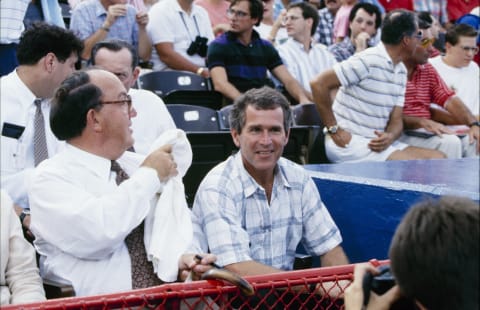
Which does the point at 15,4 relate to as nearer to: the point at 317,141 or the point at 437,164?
the point at 317,141

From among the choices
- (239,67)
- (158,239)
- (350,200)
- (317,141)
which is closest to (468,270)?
(158,239)

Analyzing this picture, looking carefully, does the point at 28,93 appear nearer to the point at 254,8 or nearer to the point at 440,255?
the point at 440,255

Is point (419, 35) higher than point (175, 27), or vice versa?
point (175, 27)

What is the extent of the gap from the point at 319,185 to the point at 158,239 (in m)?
1.38

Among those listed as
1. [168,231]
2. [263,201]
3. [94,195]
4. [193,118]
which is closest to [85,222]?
[94,195]

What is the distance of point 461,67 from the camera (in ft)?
22.1

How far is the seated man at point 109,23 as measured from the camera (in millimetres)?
5367

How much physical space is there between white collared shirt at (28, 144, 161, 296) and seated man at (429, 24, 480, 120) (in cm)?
486

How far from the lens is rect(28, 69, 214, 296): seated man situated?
222cm

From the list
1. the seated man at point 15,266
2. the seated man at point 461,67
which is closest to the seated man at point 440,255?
the seated man at point 15,266

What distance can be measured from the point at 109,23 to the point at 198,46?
2.97 ft

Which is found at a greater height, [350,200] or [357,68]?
[357,68]

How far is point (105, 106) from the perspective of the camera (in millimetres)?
2484

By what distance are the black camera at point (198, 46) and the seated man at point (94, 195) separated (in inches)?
139
